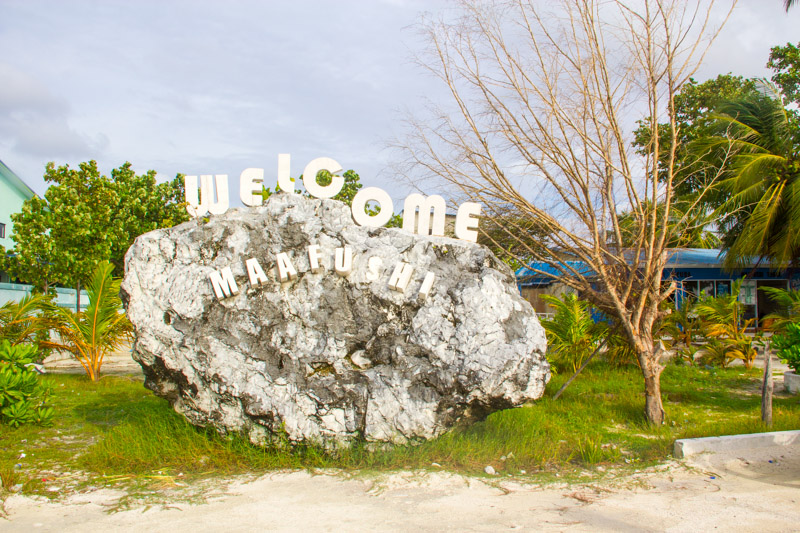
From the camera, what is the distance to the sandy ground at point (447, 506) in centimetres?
426

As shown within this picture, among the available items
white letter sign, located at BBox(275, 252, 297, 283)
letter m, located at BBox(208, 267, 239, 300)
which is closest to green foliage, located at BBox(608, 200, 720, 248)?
white letter sign, located at BBox(275, 252, 297, 283)

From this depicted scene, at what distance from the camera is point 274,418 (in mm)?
5754

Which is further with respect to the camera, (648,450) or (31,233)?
(31,233)

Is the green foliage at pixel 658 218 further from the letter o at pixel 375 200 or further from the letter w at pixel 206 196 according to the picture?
the letter w at pixel 206 196

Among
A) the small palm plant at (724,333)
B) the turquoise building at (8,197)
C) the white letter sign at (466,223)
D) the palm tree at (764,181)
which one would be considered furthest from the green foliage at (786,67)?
the turquoise building at (8,197)

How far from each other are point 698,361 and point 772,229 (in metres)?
5.40

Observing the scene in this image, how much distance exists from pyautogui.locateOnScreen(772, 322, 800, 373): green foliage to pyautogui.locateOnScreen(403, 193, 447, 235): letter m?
21.2ft

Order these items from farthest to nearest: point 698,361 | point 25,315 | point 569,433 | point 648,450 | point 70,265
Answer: point 70,265
point 698,361
point 25,315
point 569,433
point 648,450

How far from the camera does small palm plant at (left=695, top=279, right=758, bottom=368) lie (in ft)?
37.1

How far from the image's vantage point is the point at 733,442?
6102 millimetres

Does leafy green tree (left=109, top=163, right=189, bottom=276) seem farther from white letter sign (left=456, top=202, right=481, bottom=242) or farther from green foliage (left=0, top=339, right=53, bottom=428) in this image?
white letter sign (left=456, top=202, right=481, bottom=242)

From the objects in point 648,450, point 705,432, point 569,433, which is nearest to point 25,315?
point 569,433

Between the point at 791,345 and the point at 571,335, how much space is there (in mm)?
3552

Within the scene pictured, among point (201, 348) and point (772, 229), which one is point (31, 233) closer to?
point (201, 348)
